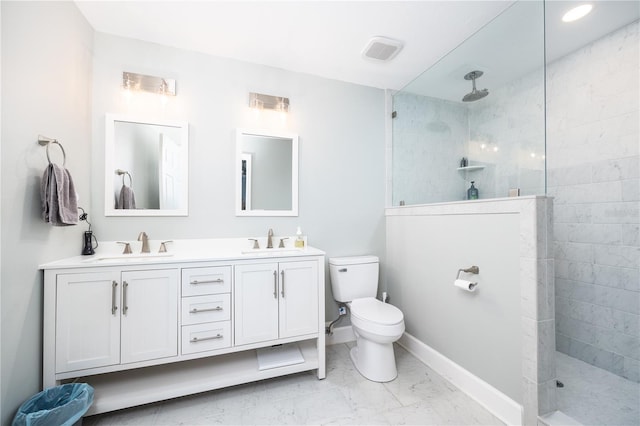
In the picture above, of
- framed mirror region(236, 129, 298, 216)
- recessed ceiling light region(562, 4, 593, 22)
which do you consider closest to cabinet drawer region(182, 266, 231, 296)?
framed mirror region(236, 129, 298, 216)

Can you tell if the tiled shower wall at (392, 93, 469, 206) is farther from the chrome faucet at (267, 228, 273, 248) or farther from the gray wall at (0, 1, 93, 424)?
the gray wall at (0, 1, 93, 424)

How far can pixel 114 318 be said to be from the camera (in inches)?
54.7

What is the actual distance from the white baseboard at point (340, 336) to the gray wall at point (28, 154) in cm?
182

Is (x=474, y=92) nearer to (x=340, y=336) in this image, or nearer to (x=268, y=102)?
(x=268, y=102)

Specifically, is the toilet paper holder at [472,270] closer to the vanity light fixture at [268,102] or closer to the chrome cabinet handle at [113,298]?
the vanity light fixture at [268,102]

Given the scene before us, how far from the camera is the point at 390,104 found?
256 cm

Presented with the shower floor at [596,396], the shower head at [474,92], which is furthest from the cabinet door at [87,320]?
the shower head at [474,92]

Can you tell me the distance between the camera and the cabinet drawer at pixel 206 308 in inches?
59.6

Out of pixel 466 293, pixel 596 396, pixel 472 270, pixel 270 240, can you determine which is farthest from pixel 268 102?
pixel 596 396

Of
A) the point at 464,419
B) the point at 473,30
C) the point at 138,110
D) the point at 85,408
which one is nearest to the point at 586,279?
the point at 464,419

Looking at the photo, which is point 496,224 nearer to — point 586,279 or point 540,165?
point 540,165

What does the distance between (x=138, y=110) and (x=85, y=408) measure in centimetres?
180

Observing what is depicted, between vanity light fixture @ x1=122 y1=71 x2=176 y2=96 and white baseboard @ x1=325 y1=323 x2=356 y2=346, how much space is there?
235 cm

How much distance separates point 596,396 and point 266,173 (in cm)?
266
